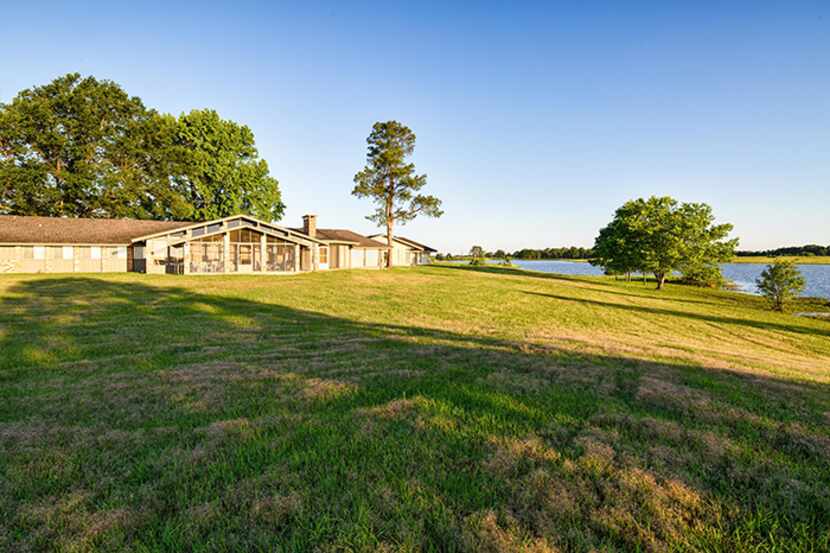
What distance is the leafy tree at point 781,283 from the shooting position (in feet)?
76.0

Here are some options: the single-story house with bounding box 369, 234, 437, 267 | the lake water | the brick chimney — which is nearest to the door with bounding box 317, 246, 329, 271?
the brick chimney

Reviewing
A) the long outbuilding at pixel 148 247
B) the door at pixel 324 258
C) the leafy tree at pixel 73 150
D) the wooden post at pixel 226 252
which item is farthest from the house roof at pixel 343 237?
the leafy tree at pixel 73 150

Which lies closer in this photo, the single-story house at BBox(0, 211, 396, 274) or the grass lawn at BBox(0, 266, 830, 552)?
the grass lawn at BBox(0, 266, 830, 552)

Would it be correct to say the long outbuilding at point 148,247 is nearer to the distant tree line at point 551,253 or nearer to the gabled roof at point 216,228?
the gabled roof at point 216,228

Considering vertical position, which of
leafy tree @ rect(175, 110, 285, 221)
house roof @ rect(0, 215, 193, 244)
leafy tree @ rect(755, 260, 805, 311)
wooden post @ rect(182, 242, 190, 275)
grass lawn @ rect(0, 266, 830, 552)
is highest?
leafy tree @ rect(175, 110, 285, 221)

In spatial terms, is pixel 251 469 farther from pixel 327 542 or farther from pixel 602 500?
pixel 602 500

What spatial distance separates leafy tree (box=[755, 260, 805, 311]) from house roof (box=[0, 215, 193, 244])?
4105 centimetres

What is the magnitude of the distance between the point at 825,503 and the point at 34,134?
54.4 metres

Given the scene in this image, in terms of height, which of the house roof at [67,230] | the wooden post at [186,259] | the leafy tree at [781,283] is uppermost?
the house roof at [67,230]

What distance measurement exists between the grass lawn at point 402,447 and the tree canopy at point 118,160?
39590 mm

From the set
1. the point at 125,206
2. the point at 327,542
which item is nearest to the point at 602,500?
the point at 327,542

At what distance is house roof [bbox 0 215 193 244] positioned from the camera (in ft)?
90.6

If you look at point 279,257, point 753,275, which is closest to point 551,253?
point 753,275

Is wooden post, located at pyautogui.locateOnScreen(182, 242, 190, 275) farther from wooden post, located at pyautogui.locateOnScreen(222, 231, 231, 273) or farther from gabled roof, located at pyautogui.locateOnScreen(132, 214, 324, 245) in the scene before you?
wooden post, located at pyautogui.locateOnScreen(222, 231, 231, 273)
